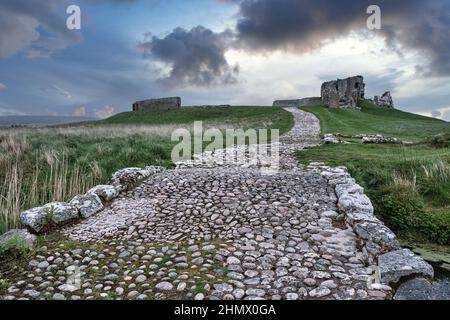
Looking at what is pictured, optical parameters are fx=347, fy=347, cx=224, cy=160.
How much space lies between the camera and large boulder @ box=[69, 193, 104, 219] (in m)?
7.27

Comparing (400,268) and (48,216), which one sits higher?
(48,216)

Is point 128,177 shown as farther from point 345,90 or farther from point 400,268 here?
point 345,90

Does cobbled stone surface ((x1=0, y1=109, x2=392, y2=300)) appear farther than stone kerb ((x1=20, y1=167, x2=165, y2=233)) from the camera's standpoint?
No

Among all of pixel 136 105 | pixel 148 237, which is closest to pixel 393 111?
pixel 136 105

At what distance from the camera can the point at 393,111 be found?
52.8m

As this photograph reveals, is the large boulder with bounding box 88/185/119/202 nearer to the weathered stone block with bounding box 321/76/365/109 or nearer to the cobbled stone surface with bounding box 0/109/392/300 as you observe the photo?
the cobbled stone surface with bounding box 0/109/392/300

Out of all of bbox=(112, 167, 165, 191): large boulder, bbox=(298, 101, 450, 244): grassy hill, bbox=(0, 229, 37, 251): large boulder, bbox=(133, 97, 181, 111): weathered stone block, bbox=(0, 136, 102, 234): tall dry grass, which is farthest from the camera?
bbox=(133, 97, 181, 111): weathered stone block

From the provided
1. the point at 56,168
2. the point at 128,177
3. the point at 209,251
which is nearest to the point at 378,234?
the point at 209,251

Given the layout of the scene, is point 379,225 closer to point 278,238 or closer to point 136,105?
point 278,238

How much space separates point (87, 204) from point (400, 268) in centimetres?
602

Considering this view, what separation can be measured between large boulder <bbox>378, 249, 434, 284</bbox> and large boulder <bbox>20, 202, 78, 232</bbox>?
574 centimetres

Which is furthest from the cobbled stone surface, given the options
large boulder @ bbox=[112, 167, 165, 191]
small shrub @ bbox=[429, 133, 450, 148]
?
small shrub @ bbox=[429, 133, 450, 148]

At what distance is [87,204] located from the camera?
7441 mm

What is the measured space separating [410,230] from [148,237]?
5.10 m
